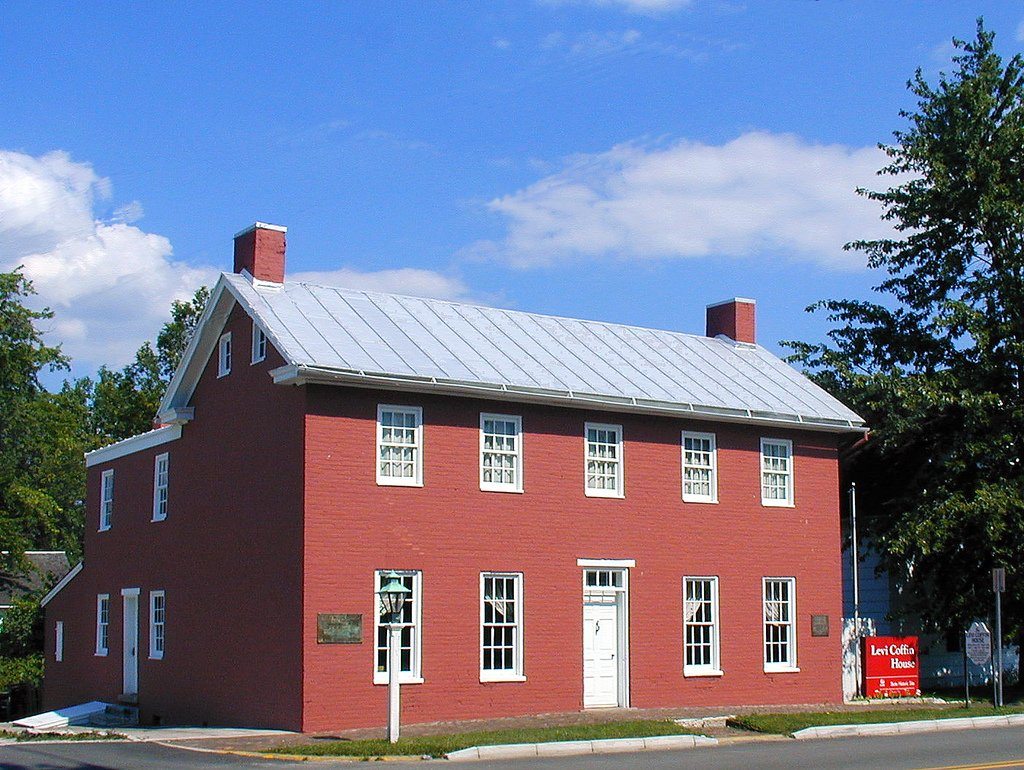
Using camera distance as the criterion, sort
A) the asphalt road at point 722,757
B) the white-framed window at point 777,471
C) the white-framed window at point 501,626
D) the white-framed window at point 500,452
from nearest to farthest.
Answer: the asphalt road at point 722,757
the white-framed window at point 501,626
the white-framed window at point 500,452
the white-framed window at point 777,471

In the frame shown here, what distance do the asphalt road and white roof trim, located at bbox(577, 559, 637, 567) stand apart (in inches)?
203

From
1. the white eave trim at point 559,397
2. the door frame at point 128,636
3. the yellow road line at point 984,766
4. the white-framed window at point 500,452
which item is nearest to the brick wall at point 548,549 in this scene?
the white-framed window at point 500,452

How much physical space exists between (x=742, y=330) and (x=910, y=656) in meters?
8.70

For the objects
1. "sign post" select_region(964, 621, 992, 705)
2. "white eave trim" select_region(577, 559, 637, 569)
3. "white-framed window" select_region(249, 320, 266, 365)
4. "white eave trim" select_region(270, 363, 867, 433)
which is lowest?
"sign post" select_region(964, 621, 992, 705)

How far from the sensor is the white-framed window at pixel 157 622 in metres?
27.4

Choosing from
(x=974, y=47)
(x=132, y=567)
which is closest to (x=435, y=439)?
(x=132, y=567)

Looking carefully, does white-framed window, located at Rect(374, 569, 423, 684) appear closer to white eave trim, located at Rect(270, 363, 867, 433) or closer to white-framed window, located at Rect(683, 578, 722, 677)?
white eave trim, located at Rect(270, 363, 867, 433)

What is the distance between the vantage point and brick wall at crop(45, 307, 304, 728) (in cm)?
2245

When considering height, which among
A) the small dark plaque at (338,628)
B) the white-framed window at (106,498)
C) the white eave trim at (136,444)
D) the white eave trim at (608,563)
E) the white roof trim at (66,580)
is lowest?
the small dark plaque at (338,628)

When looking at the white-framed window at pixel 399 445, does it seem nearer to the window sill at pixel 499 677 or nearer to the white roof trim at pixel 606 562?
the window sill at pixel 499 677

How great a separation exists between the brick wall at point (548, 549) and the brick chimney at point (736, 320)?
4.39 metres

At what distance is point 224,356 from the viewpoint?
2583 centimetres

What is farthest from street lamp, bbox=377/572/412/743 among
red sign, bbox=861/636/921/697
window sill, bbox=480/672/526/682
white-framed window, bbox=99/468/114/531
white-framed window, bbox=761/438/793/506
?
white-framed window, bbox=99/468/114/531

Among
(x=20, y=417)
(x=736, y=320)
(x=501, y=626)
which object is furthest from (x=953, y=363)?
(x=20, y=417)
